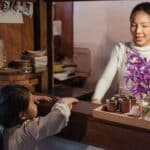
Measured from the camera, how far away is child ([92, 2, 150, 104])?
160 centimetres

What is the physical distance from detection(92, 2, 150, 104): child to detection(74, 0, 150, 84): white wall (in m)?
0.82

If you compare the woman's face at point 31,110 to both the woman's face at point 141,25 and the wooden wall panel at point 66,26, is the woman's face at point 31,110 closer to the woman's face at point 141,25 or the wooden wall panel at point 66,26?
the woman's face at point 141,25

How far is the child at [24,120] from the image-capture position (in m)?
1.26

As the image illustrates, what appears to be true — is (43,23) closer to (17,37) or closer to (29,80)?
(17,37)

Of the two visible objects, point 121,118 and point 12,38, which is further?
point 12,38

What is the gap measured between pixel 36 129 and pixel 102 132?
0.27m

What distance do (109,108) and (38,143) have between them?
14.6 inches

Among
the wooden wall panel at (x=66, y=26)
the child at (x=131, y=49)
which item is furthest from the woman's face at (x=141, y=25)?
the wooden wall panel at (x=66, y=26)

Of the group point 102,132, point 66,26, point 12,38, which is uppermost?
point 66,26

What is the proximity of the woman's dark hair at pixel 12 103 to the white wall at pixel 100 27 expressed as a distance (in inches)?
55.4

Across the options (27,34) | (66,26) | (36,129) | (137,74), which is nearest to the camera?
(36,129)

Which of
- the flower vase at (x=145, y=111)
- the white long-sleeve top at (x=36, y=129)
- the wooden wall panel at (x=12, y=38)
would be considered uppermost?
the wooden wall panel at (x=12, y=38)

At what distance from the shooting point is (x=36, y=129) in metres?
1.28

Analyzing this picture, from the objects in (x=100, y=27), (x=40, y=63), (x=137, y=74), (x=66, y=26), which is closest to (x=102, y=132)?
(x=137, y=74)
